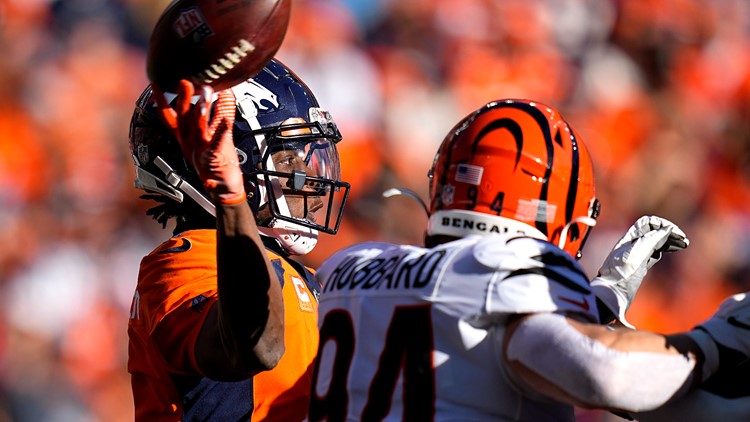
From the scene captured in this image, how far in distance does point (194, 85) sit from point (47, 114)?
382 centimetres

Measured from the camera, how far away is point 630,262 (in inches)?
99.0

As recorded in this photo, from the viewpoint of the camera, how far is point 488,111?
91.0 inches

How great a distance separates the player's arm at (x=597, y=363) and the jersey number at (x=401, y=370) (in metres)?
0.19

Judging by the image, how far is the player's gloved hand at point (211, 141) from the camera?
2035mm

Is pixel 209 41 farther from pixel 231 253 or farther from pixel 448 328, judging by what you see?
pixel 448 328

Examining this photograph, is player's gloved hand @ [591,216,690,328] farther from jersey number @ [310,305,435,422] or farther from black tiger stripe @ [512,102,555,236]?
jersey number @ [310,305,435,422]

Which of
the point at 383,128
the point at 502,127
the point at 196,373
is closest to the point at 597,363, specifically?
the point at 502,127

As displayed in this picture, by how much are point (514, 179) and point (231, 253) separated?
2.11 ft

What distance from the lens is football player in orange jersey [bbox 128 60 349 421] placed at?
210 centimetres

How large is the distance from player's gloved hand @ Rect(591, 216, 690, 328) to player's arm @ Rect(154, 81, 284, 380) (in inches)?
32.3

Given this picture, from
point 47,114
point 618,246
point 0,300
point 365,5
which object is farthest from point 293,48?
point 618,246

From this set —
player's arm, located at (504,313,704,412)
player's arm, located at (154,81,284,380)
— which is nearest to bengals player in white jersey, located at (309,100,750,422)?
player's arm, located at (504,313,704,412)

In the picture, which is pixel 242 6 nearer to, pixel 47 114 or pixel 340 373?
pixel 340 373

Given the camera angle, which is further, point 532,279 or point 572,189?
point 572,189
